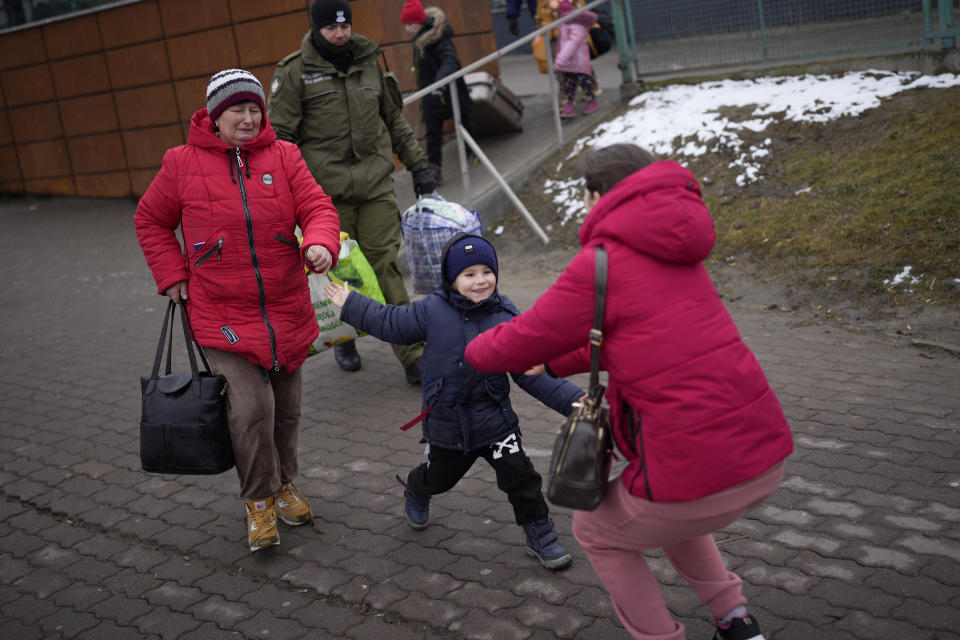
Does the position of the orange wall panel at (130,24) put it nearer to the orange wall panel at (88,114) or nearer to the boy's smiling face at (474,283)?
the orange wall panel at (88,114)

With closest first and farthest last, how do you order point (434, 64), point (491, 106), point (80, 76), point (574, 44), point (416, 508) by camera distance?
point (416, 508), point (434, 64), point (574, 44), point (491, 106), point (80, 76)

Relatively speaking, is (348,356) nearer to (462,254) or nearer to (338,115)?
(338,115)

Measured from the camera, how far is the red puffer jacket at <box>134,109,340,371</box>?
3.75 m

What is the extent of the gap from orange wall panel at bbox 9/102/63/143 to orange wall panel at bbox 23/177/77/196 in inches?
24.6

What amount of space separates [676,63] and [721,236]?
3.34 meters

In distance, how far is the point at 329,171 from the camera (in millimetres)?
5621

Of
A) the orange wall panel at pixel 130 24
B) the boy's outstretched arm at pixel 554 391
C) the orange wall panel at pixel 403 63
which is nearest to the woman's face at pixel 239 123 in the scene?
the boy's outstretched arm at pixel 554 391

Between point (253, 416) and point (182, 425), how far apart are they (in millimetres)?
291

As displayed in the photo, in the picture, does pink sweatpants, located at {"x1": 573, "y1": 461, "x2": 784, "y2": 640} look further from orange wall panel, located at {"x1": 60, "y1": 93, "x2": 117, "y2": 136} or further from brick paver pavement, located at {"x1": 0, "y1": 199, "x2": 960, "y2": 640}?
orange wall panel, located at {"x1": 60, "y1": 93, "x2": 117, "y2": 136}

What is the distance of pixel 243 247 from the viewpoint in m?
3.78

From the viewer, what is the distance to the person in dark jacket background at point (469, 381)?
3561mm

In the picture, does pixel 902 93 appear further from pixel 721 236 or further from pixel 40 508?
pixel 40 508

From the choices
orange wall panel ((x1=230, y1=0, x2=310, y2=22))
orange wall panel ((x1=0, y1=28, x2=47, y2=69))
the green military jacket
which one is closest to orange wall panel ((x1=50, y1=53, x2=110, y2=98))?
orange wall panel ((x1=0, y1=28, x2=47, y2=69))

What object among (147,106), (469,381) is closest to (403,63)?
(147,106)
